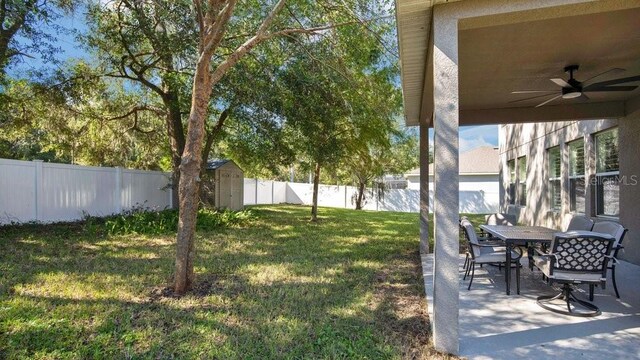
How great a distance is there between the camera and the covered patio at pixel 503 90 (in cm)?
305

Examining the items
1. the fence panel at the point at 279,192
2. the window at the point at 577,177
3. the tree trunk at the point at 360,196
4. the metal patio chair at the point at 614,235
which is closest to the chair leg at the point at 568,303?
the metal patio chair at the point at 614,235

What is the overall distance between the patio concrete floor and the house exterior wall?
1722 millimetres

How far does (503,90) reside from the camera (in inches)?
240

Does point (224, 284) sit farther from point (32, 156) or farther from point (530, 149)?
point (32, 156)

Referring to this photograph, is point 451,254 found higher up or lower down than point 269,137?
lower down

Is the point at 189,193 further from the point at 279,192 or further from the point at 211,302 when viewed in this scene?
the point at 279,192

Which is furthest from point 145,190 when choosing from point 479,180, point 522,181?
point 479,180

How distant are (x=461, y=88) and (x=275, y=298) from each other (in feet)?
13.8

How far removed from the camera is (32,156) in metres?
20.1

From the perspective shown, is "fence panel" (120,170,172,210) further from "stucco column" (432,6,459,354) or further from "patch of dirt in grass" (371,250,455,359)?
"stucco column" (432,6,459,354)

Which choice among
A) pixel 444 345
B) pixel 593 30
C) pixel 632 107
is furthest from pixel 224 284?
pixel 632 107

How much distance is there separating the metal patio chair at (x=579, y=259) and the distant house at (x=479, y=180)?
15630 millimetres

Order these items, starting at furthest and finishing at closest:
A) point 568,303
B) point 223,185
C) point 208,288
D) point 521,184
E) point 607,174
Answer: point 223,185 → point 521,184 → point 607,174 → point 208,288 → point 568,303

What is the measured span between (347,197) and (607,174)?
54.9ft
